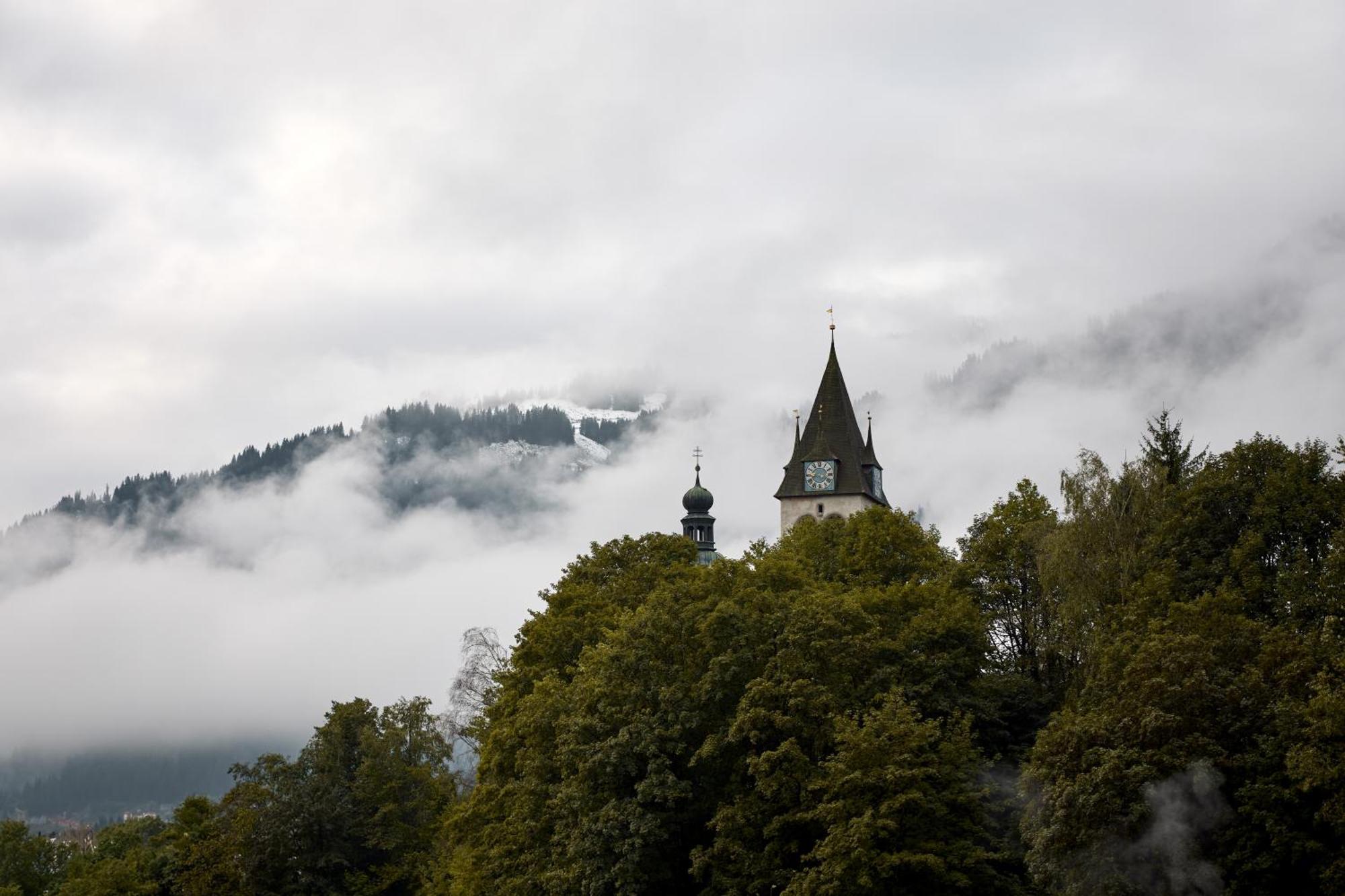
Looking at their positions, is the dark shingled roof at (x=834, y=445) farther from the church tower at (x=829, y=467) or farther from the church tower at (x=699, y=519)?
the church tower at (x=699, y=519)

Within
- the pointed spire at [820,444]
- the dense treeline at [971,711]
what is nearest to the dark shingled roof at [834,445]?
the pointed spire at [820,444]

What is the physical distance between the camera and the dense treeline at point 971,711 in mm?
39719

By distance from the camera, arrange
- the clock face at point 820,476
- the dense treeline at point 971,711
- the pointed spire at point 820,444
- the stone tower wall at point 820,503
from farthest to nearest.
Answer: the pointed spire at point 820,444 → the clock face at point 820,476 → the stone tower wall at point 820,503 → the dense treeline at point 971,711

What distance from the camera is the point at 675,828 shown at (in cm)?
4947

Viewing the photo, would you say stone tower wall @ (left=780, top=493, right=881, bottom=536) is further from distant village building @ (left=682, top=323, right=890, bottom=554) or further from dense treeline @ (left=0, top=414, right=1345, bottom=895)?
dense treeline @ (left=0, top=414, right=1345, bottom=895)

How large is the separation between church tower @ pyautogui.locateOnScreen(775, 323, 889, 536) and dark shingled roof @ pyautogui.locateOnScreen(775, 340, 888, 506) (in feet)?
0.15

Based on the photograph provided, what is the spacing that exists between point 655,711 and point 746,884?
23.7 feet

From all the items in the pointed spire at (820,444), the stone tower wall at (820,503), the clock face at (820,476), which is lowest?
the stone tower wall at (820,503)

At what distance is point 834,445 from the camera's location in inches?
4380

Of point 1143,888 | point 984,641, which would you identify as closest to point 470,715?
point 984,641

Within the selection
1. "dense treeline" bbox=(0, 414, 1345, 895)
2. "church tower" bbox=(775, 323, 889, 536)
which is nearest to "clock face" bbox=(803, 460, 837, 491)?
"church tower" bbox=(775, 323, 889, 536)

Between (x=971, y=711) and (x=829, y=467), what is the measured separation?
57.0m

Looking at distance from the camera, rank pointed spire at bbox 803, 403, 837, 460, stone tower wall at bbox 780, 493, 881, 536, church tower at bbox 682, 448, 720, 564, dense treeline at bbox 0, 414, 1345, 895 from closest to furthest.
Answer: dense treeline at bbox 0, 414, 1345, 895 < stone tower wall at bbox 780, 493, 881, 536 < pointed spire at bbox 803, 403, 837, 460 < church tower at bbox 682, 448, 720, 564

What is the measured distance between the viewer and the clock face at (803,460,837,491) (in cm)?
10969
